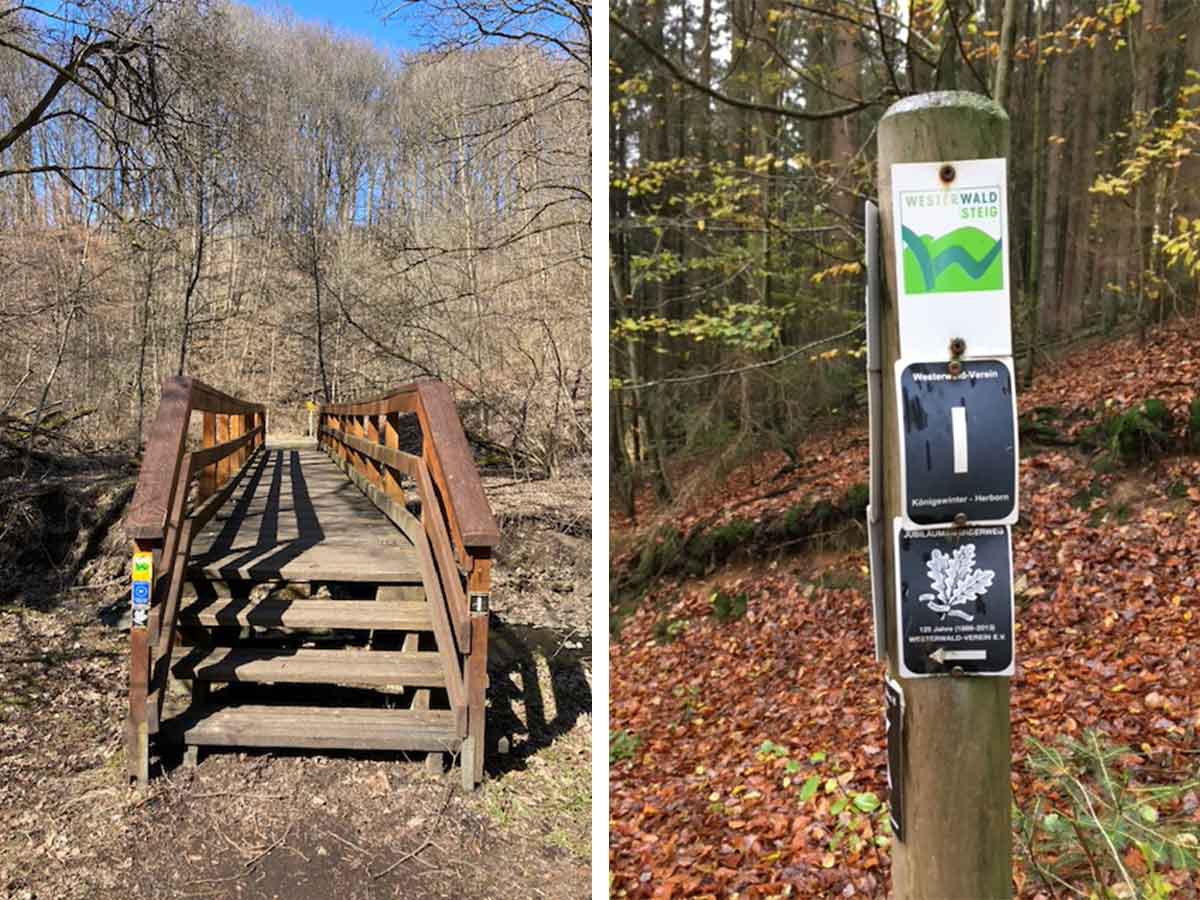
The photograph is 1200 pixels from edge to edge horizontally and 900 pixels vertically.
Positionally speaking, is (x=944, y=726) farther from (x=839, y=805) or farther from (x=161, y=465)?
(x=161, y=465)

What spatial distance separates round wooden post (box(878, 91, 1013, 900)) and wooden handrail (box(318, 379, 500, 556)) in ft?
7.75

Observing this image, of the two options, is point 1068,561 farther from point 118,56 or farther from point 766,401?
point 118,56

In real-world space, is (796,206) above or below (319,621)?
above

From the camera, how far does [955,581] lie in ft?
4.23

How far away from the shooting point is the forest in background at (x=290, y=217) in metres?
7.92

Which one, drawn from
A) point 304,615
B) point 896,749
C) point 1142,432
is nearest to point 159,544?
point 304,615

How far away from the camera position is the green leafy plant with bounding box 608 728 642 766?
16.1 ft

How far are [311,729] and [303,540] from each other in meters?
2.06

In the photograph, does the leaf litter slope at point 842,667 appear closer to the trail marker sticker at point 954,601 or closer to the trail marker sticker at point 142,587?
the trail marker sticker at point 954,601

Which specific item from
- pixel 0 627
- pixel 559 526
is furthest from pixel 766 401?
pixel 0 627

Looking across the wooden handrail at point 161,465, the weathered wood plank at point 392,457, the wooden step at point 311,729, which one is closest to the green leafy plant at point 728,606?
the weathered wood plank at point 392,457

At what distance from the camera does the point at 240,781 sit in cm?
376

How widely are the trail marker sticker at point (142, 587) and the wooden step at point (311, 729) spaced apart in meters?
0.59

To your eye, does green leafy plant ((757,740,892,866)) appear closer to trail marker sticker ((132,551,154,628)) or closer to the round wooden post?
the round wooden post
